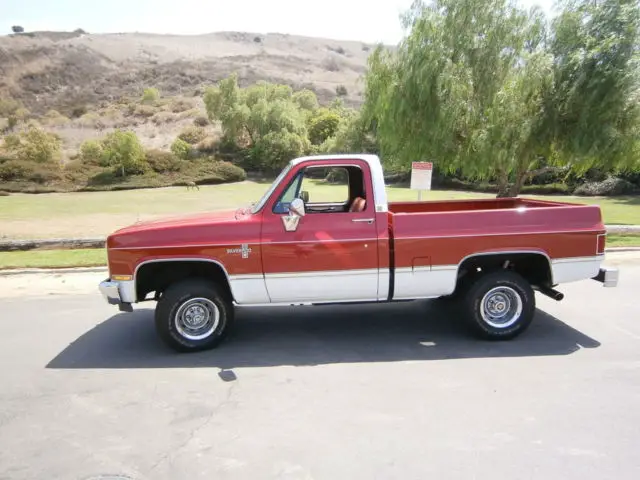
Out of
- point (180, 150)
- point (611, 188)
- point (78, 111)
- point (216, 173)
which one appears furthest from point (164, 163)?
point (78, 111)

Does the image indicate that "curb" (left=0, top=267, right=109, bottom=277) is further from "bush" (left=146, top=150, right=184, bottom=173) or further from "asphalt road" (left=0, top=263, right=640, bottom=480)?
"bush" (left=146, top=150, right=184, bottom=173)

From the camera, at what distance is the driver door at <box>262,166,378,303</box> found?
17.9 feet

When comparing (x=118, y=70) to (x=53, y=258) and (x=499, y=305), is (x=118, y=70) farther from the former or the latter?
(x=499, y=305)

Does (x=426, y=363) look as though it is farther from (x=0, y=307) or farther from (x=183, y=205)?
(x=183, y=205)

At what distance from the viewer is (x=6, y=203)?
26250 mm

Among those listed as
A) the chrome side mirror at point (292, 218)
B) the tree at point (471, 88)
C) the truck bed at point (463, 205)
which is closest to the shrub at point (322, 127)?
Answer: the tree at point (471, 88)

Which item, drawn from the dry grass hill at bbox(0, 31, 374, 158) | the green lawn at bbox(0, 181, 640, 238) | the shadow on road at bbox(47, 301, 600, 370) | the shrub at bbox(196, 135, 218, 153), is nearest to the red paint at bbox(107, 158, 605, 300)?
the shadow on road at bbox(47, 301, 600, 370)

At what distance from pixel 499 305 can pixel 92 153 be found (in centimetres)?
4464

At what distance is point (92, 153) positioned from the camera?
145 feet

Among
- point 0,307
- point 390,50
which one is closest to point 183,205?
point 390,50

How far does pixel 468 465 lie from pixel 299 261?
2.63 meters

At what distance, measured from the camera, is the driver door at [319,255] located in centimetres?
544

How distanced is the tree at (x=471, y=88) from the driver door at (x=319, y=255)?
963 centimetres

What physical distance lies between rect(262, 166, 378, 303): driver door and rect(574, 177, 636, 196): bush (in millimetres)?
27500
